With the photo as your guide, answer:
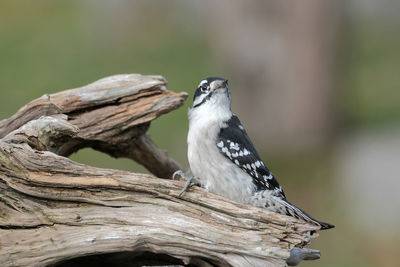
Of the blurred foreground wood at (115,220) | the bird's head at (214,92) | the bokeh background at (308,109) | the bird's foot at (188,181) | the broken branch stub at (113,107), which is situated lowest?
the blurred foreground wood at (115,220)

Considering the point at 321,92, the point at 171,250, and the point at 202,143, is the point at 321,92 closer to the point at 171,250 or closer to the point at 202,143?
the point at 202,143

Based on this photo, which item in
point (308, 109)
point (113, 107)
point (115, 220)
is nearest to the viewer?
point (115, 220)

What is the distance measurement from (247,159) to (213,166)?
290 mm

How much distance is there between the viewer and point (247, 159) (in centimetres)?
627

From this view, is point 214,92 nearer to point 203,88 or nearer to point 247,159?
point 203,88

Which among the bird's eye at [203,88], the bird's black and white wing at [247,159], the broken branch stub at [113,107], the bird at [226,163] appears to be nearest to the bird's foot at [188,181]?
the bird at [226,163]

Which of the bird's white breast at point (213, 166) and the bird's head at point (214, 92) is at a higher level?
the bird's head at point (214, 92)

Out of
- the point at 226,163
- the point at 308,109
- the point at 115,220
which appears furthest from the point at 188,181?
the point at 308,109

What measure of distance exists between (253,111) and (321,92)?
1.24m

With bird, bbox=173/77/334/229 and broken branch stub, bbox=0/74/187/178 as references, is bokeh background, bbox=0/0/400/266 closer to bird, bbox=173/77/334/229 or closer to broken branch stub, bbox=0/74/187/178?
bird, bbox=173/77/334/229

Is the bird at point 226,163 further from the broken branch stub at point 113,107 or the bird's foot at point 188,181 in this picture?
the broken branch stub at point 113,107

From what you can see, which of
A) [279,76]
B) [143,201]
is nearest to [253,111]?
[279,76]

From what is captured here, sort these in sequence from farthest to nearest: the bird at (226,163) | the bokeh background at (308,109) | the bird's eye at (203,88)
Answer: the bokeh background at (308,109)
the bird's eye at (203,88)
the bird at (226,163)

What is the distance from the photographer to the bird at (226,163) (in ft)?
20.1
